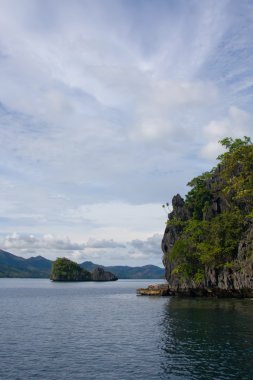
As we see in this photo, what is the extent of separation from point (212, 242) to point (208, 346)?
67.3 meters

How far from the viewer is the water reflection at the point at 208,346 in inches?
1368

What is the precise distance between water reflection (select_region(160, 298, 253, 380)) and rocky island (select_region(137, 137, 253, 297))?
32385 millimetres

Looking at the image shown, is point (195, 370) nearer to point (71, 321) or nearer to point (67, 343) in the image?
point (67, 343)

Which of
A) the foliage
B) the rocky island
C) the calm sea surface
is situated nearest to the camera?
the calm sea surface

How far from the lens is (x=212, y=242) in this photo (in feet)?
362

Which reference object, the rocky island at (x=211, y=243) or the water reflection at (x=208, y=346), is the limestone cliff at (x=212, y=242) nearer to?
the rocky island at (x=211, y=243)

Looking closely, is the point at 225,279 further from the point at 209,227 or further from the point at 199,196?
the point at 199,196

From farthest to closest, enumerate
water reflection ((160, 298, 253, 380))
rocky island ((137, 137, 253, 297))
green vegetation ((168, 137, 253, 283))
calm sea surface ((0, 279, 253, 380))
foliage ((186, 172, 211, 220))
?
foliage ((186, 172, 211, 220)) → green vegetation ((168, 137, 253, 283)) → rocky island ((137, 137, 253, 297)) → calm sea surface ((0, 279, 253, 380)) → water reflection ((160, 298, 253, 380))

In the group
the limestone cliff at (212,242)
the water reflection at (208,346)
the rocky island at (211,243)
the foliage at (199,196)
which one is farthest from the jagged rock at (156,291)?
the water reflection at (208,346)

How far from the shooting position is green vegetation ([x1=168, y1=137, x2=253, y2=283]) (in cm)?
10612

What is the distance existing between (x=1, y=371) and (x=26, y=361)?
13.2ft

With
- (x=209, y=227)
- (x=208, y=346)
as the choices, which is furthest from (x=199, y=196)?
(x=208, y=346)

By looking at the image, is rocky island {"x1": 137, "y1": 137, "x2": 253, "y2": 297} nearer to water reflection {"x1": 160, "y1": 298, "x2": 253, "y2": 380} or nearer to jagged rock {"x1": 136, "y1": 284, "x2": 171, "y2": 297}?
jagged rock {"x1": 136, "y1": 284, "x2": 171, "y2": 297}

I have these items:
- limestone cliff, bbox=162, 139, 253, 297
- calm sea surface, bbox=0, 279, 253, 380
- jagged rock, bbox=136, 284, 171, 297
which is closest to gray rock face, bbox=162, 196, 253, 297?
limestone cliff, bbox=162, 139, 253, 297
